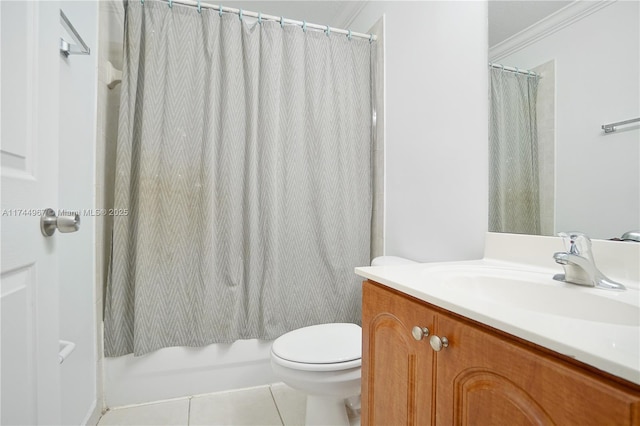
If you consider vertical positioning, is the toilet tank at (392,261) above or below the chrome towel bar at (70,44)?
below

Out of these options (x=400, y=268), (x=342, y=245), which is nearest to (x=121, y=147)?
(x=342, y=245)

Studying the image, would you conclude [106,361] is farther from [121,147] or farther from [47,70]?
[47,70]

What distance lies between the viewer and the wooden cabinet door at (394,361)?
0.63 metres

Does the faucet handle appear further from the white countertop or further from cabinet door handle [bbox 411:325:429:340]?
cabinet door handle [bbox 411:325:429:340]

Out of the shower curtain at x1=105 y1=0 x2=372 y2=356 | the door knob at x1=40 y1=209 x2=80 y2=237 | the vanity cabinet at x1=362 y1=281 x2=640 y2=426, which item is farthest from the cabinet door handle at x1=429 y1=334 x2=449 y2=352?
the shower curtain at x1=105 y1=0 x2=372 y2=356

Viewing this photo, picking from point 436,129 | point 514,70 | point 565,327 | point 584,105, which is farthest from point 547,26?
point 565,327

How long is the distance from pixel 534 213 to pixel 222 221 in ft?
4.39

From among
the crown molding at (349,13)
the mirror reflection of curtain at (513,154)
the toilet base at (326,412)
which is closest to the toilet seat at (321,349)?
the toilet base at (326,412)

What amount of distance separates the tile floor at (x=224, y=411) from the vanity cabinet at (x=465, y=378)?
2.50ft

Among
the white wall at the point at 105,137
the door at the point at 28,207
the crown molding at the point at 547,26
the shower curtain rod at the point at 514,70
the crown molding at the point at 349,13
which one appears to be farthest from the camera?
the crown molding at the point at 349,13

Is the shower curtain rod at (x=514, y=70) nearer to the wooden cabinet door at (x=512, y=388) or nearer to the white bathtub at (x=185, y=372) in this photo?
the wooden cabinet door at (x=512, y=388)

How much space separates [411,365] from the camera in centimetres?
66

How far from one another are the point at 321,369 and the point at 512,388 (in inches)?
29.0

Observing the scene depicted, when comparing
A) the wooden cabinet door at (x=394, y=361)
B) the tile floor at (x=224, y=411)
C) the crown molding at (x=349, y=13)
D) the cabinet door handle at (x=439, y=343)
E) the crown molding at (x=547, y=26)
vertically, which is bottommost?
the tile floor at (x=224, y=411)
